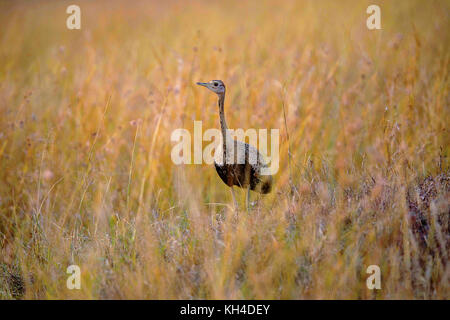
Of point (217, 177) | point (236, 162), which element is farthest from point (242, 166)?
point (217, 177)

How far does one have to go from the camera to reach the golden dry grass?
217 cm

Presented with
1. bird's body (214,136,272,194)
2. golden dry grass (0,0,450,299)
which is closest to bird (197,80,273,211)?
bird's body (214,136,272,194)

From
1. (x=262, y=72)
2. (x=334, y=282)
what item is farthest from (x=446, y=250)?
(x=262, y=72)

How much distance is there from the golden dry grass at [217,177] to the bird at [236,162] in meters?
0.31

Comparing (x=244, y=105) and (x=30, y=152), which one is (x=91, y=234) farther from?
(x=244, y=105)

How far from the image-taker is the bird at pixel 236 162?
10.8 feet

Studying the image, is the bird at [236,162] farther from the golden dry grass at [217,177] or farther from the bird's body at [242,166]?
the golden dry grass at [217,177]

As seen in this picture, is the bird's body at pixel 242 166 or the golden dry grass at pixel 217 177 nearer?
Result: the golden dry grass at pixel 217 177

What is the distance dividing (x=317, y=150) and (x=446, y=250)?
2.33m

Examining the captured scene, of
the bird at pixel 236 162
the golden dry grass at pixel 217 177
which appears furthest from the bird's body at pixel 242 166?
the golden dry grass at pixel 217 177

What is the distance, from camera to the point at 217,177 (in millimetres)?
4242

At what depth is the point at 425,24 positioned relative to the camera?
20.6 feet

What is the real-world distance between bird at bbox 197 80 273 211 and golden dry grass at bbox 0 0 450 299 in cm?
31

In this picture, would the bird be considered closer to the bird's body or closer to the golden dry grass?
the bird's body
